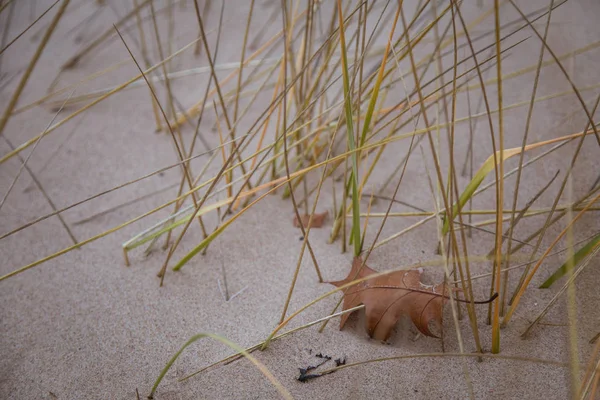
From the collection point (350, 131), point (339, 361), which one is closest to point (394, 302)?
point (339, 361)

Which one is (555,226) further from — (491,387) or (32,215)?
(32,215)

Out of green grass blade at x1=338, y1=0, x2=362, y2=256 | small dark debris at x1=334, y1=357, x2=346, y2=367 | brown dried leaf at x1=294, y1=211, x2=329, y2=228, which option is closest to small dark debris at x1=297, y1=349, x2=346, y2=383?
small dark debris at x1=334, y1=357, x2=346, y2=367

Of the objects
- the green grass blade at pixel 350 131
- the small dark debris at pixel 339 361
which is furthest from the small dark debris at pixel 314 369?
the green grass blade at pixel 350 131

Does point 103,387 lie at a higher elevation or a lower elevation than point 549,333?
higher

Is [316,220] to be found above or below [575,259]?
above

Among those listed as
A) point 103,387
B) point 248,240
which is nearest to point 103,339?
point 103,387

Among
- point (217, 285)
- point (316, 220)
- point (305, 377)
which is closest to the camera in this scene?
point (305, 377)

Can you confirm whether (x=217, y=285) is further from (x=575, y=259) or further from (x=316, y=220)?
(x=575, y=259)
